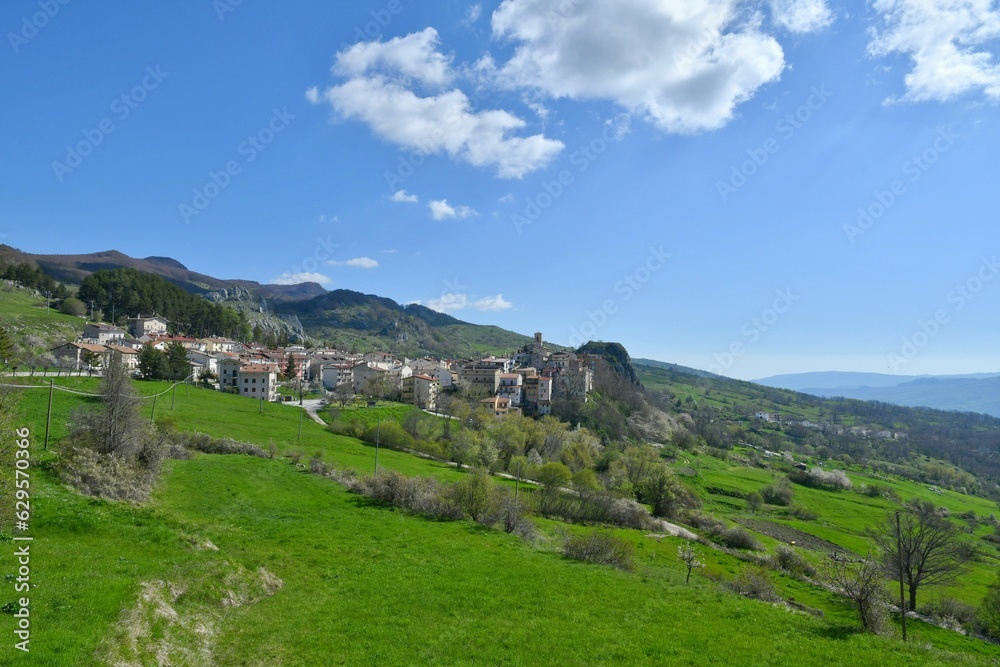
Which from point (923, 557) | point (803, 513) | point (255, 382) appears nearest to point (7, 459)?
point (923, 557)

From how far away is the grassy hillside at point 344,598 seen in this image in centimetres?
1328

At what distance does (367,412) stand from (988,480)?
20283 cm

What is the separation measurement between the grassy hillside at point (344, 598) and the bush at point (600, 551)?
4.98ft

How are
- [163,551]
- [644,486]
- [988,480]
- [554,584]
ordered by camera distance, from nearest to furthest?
[163,551] < [554,584] < [644,486] < [988,480]

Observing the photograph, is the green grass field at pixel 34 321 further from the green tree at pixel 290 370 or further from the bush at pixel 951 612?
the bush at pixel 951 612

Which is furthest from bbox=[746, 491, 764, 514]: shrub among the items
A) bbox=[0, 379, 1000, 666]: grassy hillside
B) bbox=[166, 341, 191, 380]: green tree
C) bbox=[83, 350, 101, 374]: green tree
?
bbox=[83, 350, 101, 374]: green tree

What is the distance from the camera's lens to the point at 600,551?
2764cm

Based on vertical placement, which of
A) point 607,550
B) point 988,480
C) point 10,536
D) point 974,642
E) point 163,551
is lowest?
point 988,480

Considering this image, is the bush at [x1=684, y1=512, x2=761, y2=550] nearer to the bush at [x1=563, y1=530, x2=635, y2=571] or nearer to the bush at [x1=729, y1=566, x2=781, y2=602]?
the bush at [x1=729, y1=566, x2=781, y2=602]

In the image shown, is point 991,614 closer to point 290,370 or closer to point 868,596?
point 868,596

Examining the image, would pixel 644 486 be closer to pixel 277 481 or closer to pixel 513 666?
pixel 277 481

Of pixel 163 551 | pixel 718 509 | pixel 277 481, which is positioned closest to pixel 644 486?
pixel 718 509

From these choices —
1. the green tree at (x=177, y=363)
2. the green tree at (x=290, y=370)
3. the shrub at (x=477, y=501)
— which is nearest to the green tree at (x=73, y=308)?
the green tree at (x=290, y=370)

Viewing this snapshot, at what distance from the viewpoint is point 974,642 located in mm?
34250
